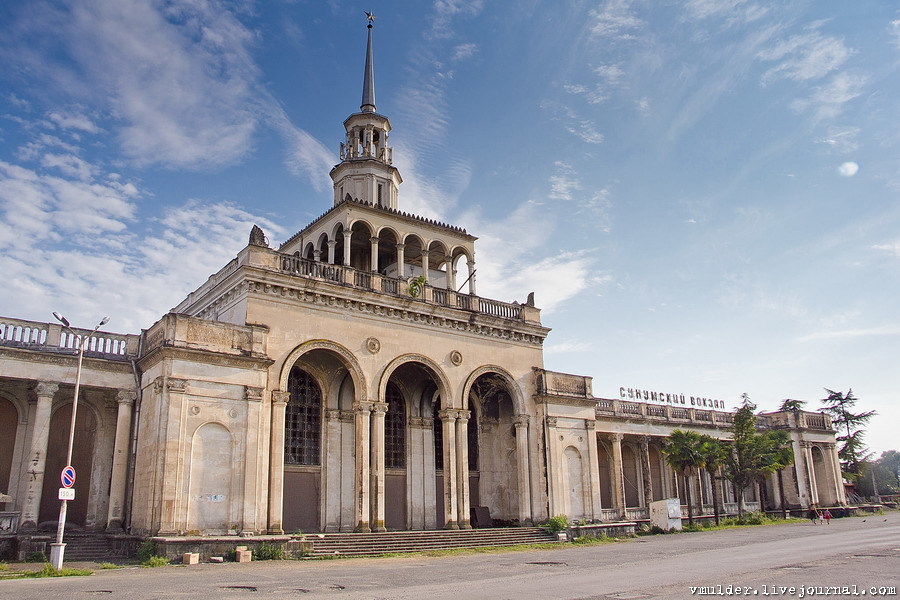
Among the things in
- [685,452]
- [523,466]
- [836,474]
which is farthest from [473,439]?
[836,474]

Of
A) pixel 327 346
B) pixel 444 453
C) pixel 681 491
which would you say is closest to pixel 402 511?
pixel 444 453

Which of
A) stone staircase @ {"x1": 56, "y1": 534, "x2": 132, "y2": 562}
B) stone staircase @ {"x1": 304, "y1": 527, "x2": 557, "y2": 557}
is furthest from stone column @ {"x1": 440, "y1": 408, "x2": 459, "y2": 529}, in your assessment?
stone staircase @ {"x1": 56, "y1": 534, "x2": 132, "y2": 562}

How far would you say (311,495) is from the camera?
27.5 metres

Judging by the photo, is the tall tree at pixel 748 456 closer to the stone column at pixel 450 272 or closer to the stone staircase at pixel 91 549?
the stone column at pixel 450 272

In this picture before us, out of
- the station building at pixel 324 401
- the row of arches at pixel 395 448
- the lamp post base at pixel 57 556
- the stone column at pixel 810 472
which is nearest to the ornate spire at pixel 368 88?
the station building at pixel 324 401

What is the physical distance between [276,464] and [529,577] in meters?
10.8

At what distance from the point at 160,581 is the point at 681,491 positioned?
37.6m

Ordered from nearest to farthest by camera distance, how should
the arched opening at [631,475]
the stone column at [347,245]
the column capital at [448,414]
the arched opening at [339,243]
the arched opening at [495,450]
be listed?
1. the stone column at [347,245]
2. the column capital at [448,414]
3. the arched opening at [339,243]
4. the arched opening at [495,450]
5. the arched opening at [631,475]

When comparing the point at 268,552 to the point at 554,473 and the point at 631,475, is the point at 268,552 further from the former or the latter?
the point at 631,475

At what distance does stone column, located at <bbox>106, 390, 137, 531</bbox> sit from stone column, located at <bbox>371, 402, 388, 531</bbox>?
8.46 meters

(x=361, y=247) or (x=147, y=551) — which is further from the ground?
(x=361, y=247)

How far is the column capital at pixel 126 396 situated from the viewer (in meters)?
24.2

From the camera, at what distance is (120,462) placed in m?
23.6

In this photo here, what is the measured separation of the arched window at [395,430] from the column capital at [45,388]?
12.6 m
